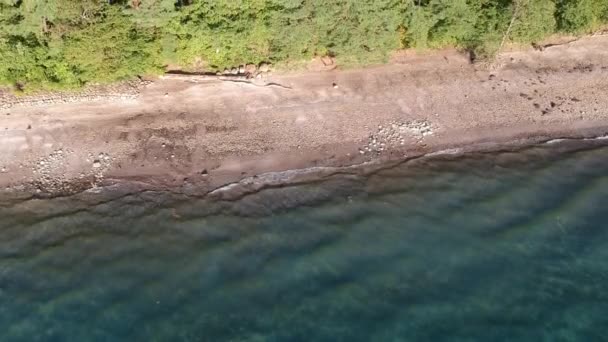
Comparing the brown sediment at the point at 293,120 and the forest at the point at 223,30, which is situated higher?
the forest at the point at 223,30

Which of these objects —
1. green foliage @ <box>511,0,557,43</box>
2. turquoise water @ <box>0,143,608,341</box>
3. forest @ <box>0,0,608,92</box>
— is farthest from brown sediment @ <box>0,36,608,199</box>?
green foliage @ <box>511,0,557,43</box>

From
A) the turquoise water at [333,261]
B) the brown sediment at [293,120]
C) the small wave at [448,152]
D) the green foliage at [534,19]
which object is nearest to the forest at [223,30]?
the green foliage at [534,19]

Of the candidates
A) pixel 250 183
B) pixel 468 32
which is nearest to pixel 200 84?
A: pixel 250 183

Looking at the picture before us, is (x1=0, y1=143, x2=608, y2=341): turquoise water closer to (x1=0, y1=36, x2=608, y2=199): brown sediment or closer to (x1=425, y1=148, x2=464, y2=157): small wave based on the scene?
(x1=425, y1=148, x2=464, y2=157): small wave

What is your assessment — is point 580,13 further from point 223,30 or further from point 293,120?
point 223,30

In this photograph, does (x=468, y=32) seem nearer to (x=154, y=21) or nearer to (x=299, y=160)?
(x=299, y=160)

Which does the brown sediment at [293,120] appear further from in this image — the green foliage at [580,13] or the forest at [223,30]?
the green foliage at [580,13]
